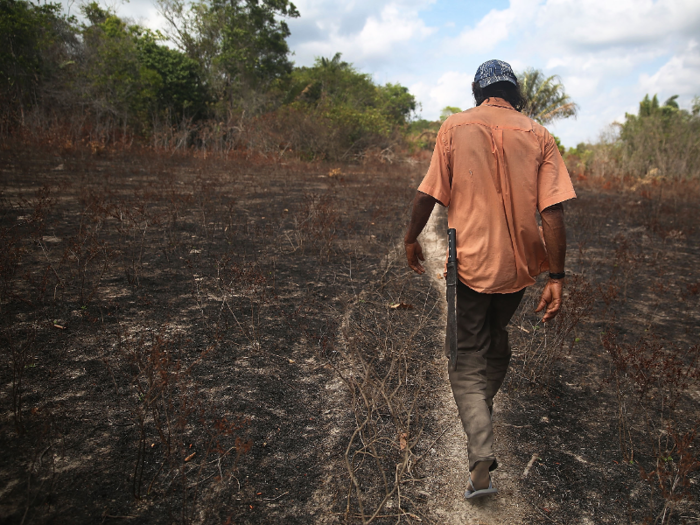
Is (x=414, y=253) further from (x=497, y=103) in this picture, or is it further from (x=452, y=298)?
(x=497, y=103)

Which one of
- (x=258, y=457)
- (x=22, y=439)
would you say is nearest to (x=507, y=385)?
(x=258, y=457)

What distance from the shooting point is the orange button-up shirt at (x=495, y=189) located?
6.46 ft

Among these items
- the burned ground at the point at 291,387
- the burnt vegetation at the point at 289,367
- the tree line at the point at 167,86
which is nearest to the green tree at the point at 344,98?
the tree line at the point at 167,86

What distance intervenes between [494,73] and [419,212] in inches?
30.9

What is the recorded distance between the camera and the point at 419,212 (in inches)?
83.5

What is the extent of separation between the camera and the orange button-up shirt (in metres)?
1.97

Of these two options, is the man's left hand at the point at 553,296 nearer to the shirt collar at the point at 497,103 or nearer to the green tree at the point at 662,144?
the shirt collar at the point at 497,103

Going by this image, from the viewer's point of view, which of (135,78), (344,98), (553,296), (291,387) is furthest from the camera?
(344,98)

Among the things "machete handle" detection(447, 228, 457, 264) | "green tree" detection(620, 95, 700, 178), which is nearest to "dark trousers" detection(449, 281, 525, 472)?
"machete handle" detection(447, 228, 457, 264)

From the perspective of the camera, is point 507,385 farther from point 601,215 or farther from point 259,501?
point 601,215

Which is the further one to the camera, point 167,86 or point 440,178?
point 167,86

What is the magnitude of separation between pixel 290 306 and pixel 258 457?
6.53ft

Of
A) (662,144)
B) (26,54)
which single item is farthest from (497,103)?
(662,144)

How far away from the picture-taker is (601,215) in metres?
10.6
